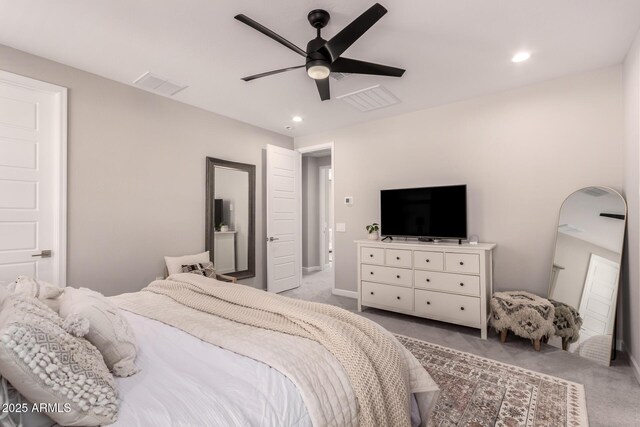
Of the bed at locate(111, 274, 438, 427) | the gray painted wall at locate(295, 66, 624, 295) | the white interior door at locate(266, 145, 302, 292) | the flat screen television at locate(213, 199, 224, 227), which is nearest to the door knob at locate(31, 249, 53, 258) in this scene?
the flat screen television at locate(213, 199, 224, 227)

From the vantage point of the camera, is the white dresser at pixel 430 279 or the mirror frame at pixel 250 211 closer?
the white dresser at pixel 430 279

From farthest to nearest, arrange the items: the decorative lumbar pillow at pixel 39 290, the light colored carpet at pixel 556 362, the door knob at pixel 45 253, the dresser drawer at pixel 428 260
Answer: the dresser drawer at pixel 428 260, the door knob at pixel 45 253, the light colored carpet at pixel 556 362, the decorative lumbar pillow at pixel 39 290

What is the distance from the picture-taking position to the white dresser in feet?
10.00

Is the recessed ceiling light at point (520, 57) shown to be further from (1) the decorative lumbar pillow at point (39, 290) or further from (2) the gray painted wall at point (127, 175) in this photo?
(1) the decorative lumbar pillow at point (39, 290)

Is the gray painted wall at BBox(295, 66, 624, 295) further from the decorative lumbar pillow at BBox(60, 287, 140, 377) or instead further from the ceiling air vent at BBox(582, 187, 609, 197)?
the decorative lumbar pillow at BBox(60, 287, 140, 377)

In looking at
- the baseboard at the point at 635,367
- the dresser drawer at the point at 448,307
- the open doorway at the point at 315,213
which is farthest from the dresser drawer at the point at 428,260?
the open doorway at the point at 315,213

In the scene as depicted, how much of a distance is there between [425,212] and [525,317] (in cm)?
146

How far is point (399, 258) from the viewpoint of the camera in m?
A: 3.54

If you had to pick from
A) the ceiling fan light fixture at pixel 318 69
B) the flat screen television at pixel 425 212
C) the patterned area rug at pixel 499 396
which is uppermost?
the ceiling fan light fixture at pixel 318 69

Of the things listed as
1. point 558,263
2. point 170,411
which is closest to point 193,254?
point 170,411

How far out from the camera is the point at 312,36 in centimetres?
232

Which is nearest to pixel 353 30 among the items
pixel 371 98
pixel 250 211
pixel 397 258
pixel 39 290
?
pixel 371 98

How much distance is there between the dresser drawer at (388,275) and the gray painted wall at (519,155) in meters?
0.96

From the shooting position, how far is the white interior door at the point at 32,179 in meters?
2.50
